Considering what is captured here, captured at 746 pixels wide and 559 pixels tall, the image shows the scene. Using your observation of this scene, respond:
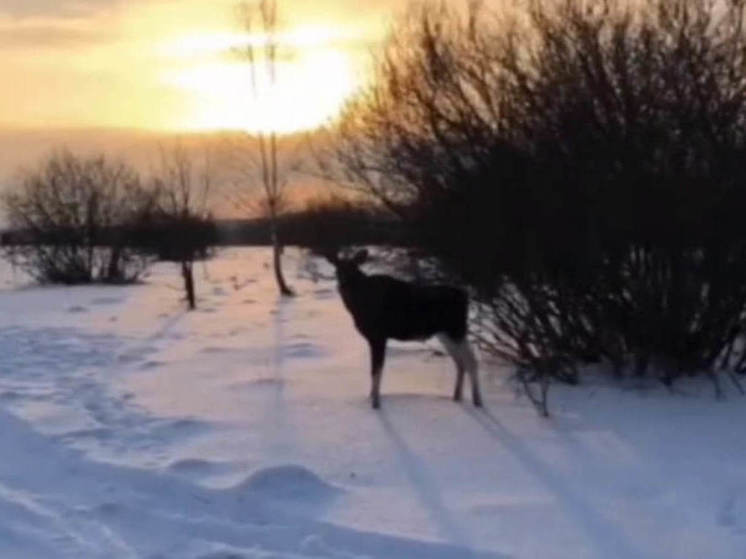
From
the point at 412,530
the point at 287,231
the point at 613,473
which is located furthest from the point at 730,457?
the point at 287,231

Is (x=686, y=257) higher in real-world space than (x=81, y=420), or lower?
higher

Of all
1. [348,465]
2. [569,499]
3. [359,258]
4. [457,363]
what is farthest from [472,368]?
[569,499]

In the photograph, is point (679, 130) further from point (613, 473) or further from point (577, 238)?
point (613, 473)

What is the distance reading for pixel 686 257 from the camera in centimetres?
1131

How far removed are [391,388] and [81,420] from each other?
113 inches

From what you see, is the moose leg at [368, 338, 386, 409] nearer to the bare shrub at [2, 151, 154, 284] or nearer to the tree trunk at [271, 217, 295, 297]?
the tree trunk at [271, 217, 295, 297]

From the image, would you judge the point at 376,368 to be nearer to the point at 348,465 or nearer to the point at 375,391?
the point at 375,391

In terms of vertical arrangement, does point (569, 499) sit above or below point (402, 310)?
below

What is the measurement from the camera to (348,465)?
8.78 metres

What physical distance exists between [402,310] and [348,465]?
9.02ft

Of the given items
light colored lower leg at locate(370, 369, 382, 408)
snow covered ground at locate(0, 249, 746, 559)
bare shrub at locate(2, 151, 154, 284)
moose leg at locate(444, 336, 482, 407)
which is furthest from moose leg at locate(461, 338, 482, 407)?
bare shrub at locate(2, 151, 154, 284)

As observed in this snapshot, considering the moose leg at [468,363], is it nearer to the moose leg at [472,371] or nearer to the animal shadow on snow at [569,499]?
the moose leg at [472,371]

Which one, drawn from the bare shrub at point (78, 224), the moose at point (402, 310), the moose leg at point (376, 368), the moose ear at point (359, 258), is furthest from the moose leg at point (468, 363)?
the bare shrub at point (78, 224)

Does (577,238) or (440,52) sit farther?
(440,52)
